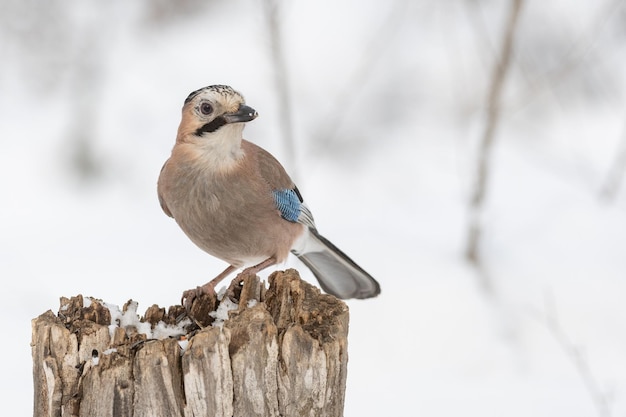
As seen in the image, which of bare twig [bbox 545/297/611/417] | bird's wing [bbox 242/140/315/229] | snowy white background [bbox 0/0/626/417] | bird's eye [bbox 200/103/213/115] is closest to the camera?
bird's eye [bbox 200/103/213/115]

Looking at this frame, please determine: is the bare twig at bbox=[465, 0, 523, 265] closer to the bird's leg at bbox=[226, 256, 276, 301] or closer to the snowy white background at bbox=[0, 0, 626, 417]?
the snowy white background at bbox=[0, 0, 626, 417]

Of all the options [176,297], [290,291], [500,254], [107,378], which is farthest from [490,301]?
[107,378]

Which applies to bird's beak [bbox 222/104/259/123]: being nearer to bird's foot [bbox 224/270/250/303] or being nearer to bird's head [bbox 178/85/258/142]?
bird's head [bbox 178/85/258/142]

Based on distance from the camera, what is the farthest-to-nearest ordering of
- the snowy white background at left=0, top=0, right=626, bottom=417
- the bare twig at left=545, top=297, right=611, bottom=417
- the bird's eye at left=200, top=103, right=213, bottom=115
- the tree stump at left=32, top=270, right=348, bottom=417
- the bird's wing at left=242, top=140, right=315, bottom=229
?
the snowy white background at left=0, top=0, right=626, bottom=417
the bare twig at left=545, top=297, right=611, bottom=417
the bird's wing at left=242, top=140, right=315, bottom=229
the bird's eye at left=200, top=103, right=213, bottom=115
the tree stump at left=32, top=270, right=348, bottom=417

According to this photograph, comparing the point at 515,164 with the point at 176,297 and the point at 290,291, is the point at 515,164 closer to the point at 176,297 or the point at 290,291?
the point at 176,297

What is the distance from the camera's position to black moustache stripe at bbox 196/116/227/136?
168 inches

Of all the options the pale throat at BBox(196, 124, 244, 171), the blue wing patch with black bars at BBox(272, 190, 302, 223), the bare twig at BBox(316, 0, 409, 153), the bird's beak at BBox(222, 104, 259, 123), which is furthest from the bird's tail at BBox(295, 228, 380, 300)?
the bare twig at BBox(316, 0, 409, 153)

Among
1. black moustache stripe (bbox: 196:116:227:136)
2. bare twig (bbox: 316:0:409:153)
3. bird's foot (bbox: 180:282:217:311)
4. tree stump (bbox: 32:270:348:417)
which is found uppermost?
bare twig (bbox: 316:0:409:153)

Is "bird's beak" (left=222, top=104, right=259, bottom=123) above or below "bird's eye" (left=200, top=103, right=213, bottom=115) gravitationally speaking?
below

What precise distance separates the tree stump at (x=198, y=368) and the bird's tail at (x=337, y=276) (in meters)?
1.60

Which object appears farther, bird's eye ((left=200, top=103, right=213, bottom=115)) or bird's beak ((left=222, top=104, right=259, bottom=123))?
bird's eye ((left=200, top=103, right=213, bottom=115))

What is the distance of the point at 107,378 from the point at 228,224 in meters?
1.31

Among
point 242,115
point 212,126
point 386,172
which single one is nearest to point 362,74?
point 386,172

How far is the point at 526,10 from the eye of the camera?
11453mm
